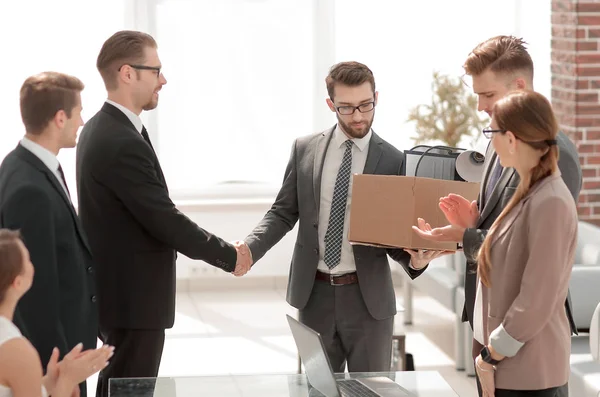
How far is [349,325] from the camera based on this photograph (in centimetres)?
352

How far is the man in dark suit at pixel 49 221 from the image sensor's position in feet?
9.61

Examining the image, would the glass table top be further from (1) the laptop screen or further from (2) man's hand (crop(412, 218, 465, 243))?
(2) man's hand (crop(412, 218, 465, 243))

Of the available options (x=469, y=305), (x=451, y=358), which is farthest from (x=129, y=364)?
(x=451, y=358)

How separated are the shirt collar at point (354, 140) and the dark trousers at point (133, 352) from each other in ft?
3.14

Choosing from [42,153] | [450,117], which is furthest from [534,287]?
[450,117]

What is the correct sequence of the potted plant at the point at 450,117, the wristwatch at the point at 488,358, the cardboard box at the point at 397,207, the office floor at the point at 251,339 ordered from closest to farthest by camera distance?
the wristwatch at the point at 488,358 < the cardboard box at the point at 397,207 < the office floor at the point at 251,339 < the potted plant at the point at 450,117

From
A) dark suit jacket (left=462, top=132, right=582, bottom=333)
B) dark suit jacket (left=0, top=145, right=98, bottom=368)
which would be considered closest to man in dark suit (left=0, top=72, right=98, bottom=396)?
dark suit jacket (left=0, top=145, right=98, bottom=368)

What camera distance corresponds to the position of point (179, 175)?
7.77 m

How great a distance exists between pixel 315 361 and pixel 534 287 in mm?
669

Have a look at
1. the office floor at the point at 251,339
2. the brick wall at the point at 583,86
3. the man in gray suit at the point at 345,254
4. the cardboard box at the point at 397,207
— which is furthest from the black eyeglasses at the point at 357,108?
the brick wall at the point at 583,86

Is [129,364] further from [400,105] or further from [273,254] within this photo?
[400,105]

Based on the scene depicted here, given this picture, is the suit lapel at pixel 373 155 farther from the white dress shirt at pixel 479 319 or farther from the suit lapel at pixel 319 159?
the white dress shirt at pixel 479 319

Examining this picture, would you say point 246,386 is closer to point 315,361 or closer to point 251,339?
point 315,361

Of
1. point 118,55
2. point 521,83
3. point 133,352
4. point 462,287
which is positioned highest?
point 118,55
